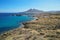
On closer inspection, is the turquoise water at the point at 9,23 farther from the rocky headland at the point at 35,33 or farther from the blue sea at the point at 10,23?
the rocky headland at the point at 35,33

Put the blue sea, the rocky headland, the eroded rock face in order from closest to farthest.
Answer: the eroded rock face, the rocky headland, the blue sea

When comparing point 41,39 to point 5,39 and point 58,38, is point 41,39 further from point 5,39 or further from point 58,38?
point 5,39

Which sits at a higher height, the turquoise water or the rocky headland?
the rocky headland

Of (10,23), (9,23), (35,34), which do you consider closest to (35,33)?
(35,34)

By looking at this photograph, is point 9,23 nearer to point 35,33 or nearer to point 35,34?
point 35,33

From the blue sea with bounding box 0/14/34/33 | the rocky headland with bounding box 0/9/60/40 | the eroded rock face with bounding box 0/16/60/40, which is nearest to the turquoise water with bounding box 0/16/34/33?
the blue sea with bounding box 0/14/34/33

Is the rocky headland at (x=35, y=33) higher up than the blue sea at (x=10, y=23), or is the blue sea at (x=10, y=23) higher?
the rocky headland at (x=35, y=33)

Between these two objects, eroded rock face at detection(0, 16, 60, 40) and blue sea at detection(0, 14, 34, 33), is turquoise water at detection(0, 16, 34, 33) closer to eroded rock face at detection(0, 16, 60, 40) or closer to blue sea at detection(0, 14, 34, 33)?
blue sea at detection(0, 14, 34, 33)

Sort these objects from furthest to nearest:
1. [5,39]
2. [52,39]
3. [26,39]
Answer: [5,39] < [26,39] < [52,39]

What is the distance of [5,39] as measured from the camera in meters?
22.0

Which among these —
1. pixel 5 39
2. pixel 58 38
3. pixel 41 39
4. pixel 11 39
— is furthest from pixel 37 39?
pixel 5 39

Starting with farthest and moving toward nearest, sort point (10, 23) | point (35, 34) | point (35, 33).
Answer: point (10, 23) < point (35, 33) < point (35, 34)

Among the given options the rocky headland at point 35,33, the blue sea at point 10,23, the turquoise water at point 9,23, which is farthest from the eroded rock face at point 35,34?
the turquoise water at point 9,23

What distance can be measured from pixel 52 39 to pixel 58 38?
A: 49.5 inches
